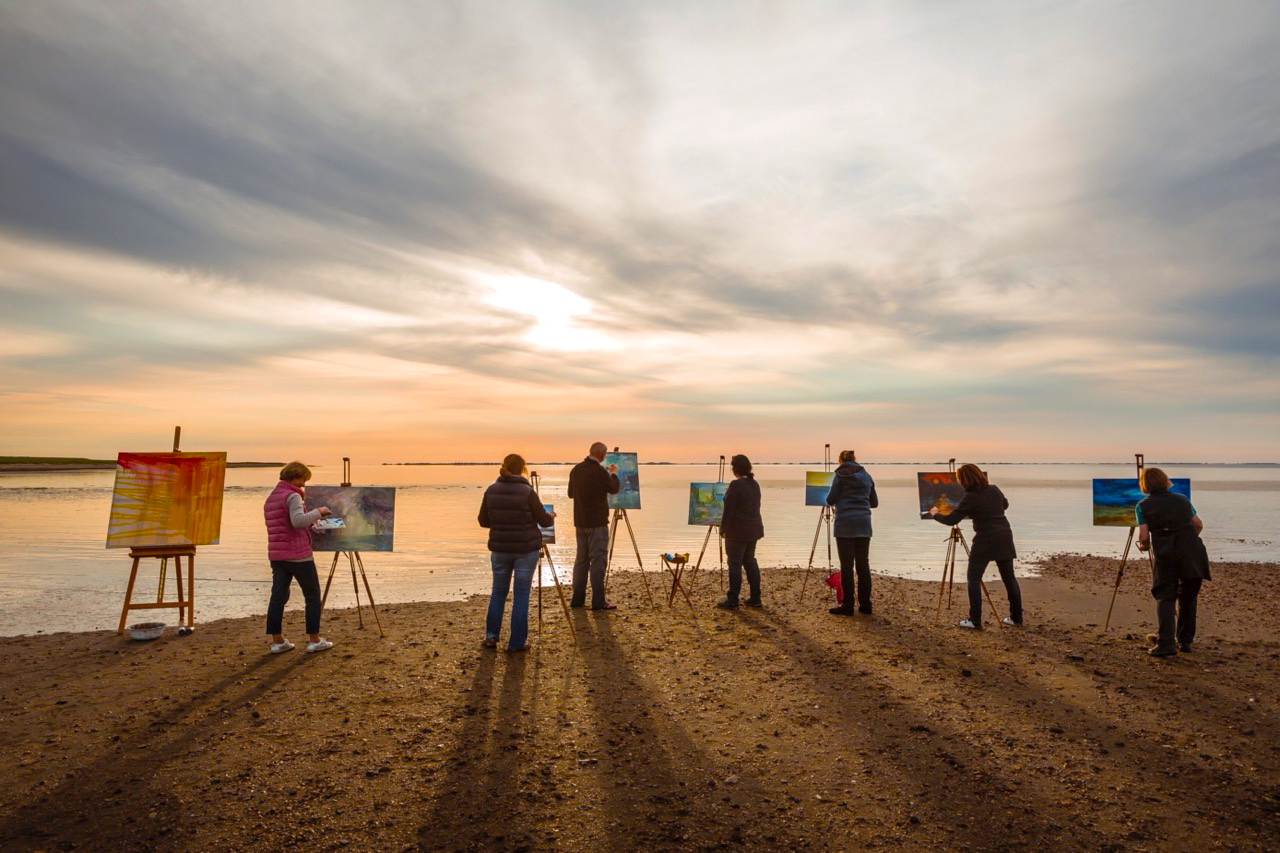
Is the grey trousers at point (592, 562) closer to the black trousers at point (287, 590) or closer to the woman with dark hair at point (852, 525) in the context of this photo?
the woman with dark hair at point (852, 525)

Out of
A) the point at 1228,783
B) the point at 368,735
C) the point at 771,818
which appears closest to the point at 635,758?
the point at 771,818

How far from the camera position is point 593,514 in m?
9.45

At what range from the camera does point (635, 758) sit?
4.74m

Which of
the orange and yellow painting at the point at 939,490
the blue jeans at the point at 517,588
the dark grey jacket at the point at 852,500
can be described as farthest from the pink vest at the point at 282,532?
the orange and yellow painting at the point at 939,490

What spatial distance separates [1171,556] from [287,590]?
940cm

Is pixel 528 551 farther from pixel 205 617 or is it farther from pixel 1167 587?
pixel 1167 587

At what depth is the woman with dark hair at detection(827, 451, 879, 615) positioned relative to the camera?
30.2 ft

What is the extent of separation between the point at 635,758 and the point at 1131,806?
3.05 m

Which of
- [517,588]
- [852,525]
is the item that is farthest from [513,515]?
[852,525]

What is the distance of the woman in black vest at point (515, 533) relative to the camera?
24.0ft

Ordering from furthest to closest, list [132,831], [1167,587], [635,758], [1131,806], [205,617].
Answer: [205,617]
[1167,587]
[635,758]
[1131,806]
[132,831]

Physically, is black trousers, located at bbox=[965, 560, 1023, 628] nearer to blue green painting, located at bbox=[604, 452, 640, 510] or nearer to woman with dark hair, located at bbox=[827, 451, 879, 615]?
woman with dark hair, located at bbox=[827, 451, 879, 615]

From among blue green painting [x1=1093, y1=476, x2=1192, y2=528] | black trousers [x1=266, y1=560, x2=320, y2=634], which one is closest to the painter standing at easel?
black trousers [x1=266, y1=560, x2=320, y2=634]

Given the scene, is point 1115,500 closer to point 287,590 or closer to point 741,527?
point 741,527
